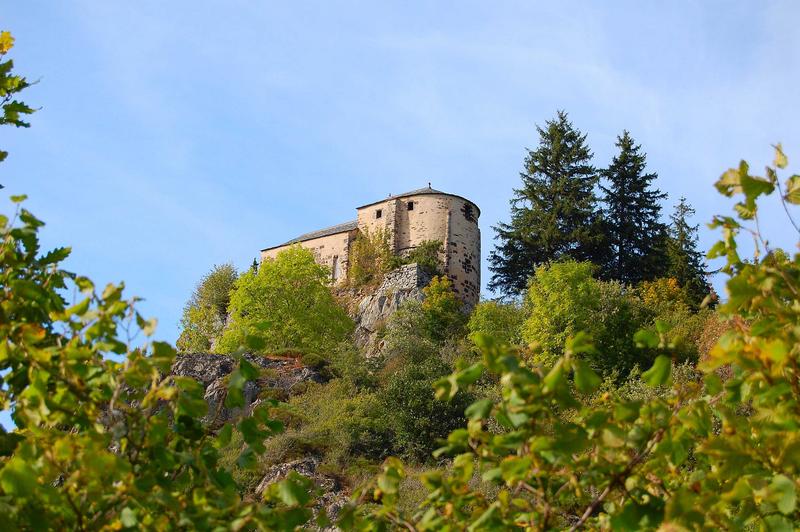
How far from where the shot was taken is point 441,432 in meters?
23.2

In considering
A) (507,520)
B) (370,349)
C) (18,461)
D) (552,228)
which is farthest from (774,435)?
(552,228)

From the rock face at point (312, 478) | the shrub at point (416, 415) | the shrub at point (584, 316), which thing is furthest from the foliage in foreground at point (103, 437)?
the shrub at point (584, 316)

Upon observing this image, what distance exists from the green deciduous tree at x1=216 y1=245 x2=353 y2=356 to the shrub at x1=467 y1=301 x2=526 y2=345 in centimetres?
681

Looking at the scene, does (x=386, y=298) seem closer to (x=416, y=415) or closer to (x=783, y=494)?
(x=416, y=415)

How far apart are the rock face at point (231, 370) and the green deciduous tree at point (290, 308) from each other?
6.25m

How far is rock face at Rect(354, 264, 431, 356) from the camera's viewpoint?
132 feet

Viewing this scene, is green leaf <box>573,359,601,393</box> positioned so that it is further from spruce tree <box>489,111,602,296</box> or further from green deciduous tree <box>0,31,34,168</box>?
spruce tree <box>489,111,602,296</box>

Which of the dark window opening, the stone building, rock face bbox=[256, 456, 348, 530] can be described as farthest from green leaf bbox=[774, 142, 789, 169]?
the dark window opening

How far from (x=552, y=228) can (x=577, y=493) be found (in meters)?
37.1

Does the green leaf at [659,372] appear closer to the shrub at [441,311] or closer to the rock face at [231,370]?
the rock face at [231,370]

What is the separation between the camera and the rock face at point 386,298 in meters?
40.4

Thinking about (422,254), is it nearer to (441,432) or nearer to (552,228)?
(552,228)

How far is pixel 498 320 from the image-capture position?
35.8m

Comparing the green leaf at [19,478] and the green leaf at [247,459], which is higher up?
the green leaf at [247,459]
